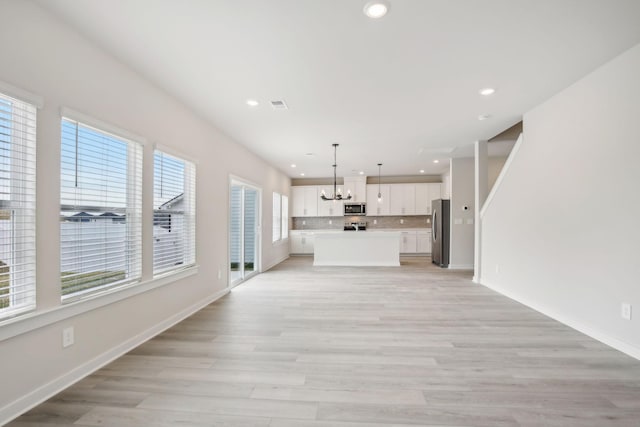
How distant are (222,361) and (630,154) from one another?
4.02 m

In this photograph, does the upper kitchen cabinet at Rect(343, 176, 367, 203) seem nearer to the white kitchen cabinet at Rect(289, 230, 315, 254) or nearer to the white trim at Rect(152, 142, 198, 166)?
the white kitchen cabinet at Rect(289, 230, 315, 254)

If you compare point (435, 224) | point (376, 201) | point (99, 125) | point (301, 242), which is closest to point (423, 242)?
point (435, 224)

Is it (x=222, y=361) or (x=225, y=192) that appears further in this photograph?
(x=225, y=192)

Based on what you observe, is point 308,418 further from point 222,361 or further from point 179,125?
point 179,125

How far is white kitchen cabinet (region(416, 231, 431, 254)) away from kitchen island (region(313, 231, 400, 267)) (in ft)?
7.36

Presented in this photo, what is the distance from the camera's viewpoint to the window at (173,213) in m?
3.16

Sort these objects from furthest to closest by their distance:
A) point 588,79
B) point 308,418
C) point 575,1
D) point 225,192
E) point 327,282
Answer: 1. point 327,282
2. point 225,192
3. point 588,79
4. point 575,1
5. point 308,418

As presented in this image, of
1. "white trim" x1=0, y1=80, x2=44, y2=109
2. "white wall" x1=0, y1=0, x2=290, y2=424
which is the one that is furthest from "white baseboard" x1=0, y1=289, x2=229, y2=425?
"white trim" x1=0, y1=80, x2=44, y2=109

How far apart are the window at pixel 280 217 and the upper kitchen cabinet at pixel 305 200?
643 millimetres

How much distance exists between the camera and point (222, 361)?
8.14ft

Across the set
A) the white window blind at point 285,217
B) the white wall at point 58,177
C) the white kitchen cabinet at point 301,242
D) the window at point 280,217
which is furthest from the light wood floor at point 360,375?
the white kitchen cabinet at point 301,242

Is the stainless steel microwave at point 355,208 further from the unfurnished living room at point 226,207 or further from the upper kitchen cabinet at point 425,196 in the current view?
the unfurnished living room at point 226,207

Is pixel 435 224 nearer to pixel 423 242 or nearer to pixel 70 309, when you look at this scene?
pixel 423 242

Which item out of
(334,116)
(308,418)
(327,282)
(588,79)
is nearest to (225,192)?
(334,116)
